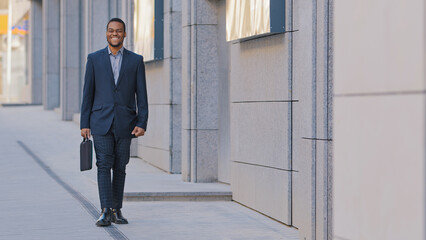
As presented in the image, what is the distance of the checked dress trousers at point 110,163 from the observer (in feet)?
25.4

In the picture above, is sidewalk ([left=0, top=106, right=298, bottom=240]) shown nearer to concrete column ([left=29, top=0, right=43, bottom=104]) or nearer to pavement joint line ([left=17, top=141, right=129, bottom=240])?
pavement joint line ([left=17, top=141, right=129, bottom=240])

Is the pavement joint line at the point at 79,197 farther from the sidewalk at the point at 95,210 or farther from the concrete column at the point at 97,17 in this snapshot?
the concrete column at the point at 97,17

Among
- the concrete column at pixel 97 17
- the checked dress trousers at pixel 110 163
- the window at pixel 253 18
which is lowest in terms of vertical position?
the checked dress trousers at pixel 110 163

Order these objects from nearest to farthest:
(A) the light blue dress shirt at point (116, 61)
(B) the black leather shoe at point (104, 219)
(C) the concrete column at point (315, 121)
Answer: (C) the concrete column at point (315, 121) → (B) the black leather shoe at point (104, 219) → (A) the light blue dress shirt at point (116, 61)

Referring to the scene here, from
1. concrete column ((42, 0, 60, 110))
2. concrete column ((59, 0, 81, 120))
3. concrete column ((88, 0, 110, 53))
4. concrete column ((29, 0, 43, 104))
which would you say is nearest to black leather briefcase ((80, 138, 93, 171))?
concrete column ((88, 0, 110, 53))

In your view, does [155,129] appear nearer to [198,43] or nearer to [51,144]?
[198,43]

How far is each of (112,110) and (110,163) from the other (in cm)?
49

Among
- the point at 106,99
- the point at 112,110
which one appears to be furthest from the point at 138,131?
the point at 106,99

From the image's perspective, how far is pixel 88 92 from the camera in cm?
781

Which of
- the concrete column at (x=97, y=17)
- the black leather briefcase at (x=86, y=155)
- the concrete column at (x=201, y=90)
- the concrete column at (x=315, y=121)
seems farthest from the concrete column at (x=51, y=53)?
the concrete column at (x=315, y=121)

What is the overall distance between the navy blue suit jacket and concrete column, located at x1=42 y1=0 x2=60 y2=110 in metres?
22.7

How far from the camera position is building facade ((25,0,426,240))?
3760 mm

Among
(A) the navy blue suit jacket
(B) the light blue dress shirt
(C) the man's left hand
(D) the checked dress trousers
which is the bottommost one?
(D) the checked dress trousers

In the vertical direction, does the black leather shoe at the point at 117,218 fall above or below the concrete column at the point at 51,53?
below
